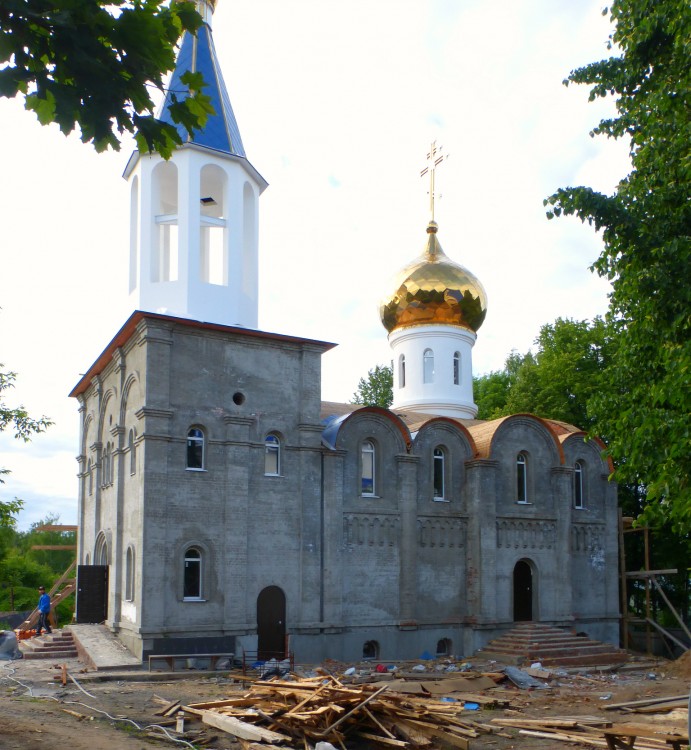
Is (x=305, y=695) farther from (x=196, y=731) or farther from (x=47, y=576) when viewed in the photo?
(x=47, y=576)

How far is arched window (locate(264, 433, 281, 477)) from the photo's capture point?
72.9ft

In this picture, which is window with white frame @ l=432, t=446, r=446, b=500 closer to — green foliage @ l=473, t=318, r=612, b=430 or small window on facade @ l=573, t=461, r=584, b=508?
small window on facade @ l=573, t=461, r=584, b=508

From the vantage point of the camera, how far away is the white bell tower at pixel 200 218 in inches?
851

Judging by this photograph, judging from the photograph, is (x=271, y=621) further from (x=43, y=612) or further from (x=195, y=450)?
(x=43, y=612)

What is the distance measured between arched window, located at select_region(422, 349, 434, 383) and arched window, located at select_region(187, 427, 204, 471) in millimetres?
11426

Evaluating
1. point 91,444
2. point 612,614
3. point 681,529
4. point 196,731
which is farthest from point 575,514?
point 196,731

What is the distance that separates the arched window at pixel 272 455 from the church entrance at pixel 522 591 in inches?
328

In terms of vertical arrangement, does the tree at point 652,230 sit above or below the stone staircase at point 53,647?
above

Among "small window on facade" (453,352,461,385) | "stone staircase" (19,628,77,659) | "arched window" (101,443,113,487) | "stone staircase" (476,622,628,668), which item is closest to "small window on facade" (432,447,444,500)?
"stone staircase" (476,622,628,668)

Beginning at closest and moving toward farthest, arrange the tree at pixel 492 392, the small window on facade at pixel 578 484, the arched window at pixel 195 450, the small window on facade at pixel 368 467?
1. the arched window at pixel 195 450
2. the small window on facade at pixel 368 467
3. the small window on facade at pixel 578 484
4. the tree at pixel 492 392

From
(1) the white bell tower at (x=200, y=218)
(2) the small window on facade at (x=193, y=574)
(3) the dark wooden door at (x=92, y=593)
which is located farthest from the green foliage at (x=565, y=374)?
(3) the dark wooden door at (x=92, y=593)

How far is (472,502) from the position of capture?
82.3 ft

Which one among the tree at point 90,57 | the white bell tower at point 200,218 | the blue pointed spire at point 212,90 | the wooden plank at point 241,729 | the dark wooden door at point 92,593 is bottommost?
the wooden plank at point 241,729

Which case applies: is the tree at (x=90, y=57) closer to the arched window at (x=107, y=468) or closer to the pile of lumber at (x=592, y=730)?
the pile of lumber at (x=592, y=730)
